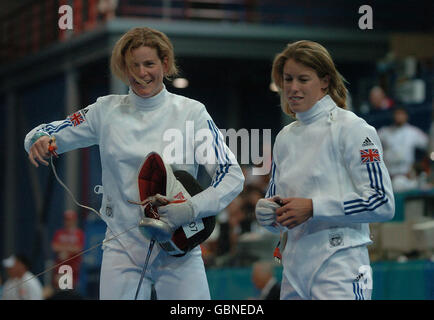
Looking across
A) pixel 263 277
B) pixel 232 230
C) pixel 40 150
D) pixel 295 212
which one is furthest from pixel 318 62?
pixel 232 230

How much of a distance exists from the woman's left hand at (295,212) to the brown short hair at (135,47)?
2.23ft

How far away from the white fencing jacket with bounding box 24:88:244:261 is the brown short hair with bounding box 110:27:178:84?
10 centimetres

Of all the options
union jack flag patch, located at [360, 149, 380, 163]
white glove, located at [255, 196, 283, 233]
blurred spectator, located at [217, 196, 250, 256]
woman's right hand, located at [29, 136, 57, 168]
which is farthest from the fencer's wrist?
blurred spectator, located at [217, 196, 250, 256]

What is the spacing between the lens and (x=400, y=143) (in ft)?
23.9

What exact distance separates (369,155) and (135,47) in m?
0.88

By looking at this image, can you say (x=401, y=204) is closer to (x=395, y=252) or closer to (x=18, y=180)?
(x=395, y=252)

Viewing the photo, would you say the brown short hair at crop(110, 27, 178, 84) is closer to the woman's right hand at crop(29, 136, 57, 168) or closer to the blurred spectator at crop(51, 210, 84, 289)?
the woman's right hand at crop(29, 136, 57, 168)

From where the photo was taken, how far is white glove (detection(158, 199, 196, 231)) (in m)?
2.52

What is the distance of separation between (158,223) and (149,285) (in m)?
0.27

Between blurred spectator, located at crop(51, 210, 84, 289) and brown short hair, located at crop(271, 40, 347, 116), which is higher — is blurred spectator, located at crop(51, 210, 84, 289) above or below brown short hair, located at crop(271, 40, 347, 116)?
below

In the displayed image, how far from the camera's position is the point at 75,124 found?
2.79 m

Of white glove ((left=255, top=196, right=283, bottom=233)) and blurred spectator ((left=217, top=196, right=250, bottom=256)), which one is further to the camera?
blurred spectator ((left=217, top=196, right=250, bottom=256))

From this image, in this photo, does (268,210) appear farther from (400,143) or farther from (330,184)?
(400,143)

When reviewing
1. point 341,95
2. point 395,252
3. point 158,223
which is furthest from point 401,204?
point 158,223
